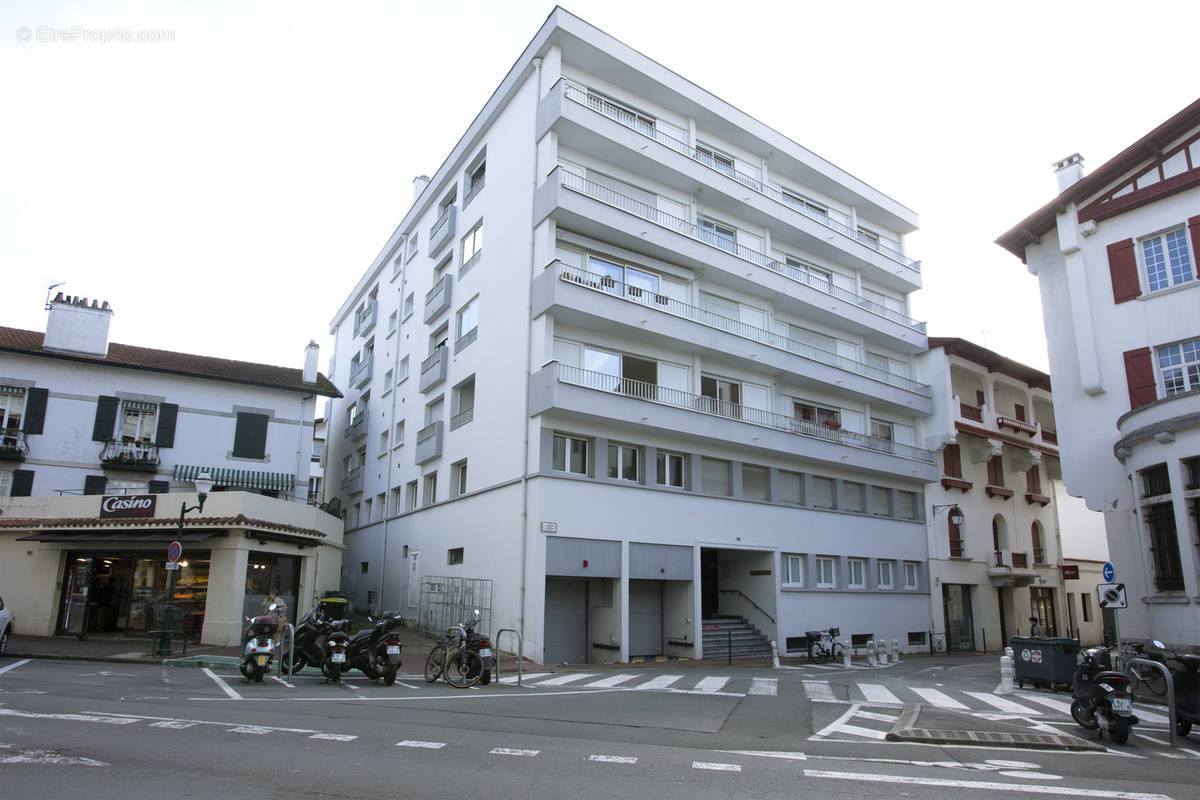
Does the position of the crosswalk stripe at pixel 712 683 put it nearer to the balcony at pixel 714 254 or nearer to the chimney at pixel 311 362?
the balcony at pixel 714 254

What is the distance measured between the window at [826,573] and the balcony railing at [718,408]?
4.32 m

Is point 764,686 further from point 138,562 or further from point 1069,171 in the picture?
point 1069,171

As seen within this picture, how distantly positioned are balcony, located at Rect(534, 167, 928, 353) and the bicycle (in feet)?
38.6

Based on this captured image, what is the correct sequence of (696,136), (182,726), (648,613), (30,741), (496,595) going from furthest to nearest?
(696,136)
(648,613)
(496,595)
(182,726)
(30,741)

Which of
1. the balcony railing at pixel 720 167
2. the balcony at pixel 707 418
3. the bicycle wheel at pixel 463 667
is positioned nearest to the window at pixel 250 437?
the balcony at pixel 707 418

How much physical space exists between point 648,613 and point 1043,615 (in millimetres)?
21602

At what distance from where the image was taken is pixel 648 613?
23484mm

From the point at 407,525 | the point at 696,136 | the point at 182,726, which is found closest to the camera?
the point at 182,726

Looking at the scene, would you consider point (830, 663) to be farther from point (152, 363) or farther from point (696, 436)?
point (152, 363)

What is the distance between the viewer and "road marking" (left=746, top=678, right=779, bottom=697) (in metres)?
14.0

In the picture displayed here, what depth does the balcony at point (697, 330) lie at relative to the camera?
71.5 feet

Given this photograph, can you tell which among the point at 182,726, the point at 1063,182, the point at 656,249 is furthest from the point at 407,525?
the point at 1063,182

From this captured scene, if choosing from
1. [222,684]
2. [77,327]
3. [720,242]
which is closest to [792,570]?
[720,242]

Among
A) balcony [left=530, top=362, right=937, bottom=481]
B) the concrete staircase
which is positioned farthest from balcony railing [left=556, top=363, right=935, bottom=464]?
the concrete staircase
